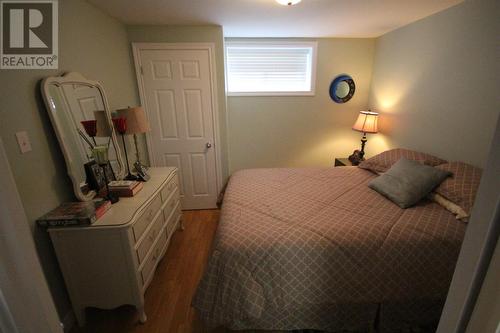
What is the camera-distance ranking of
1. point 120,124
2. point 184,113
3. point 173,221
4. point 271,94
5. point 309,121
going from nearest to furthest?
point 120,124, point 173,221, point 184,113, point 271,94, point 309,121

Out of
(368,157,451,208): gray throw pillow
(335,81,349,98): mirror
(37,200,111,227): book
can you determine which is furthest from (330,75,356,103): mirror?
(37,200,111,227): book

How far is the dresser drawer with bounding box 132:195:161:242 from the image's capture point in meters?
1.48

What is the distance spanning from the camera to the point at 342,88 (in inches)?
125

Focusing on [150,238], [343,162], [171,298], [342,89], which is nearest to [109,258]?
[150,238]

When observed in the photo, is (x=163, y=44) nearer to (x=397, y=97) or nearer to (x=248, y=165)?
(x=248, y=165)

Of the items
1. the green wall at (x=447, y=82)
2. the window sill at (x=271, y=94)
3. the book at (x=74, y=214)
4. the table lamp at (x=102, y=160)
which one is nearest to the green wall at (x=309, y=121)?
the window sill at (x=271, y=94)

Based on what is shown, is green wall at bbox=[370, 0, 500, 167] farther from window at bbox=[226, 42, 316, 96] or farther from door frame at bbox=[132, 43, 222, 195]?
door frame at bbox=[132, 43, 222, 195]

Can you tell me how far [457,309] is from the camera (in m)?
0.46

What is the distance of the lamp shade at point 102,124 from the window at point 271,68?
1642 millimetres

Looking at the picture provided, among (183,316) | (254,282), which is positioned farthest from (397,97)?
(183,316)

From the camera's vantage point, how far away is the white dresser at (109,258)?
135 cm

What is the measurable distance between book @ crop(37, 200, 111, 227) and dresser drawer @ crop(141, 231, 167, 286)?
490 mm

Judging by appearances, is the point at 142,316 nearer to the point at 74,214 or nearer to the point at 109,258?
the point at 109,258

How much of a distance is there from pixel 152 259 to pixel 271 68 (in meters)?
2.77
